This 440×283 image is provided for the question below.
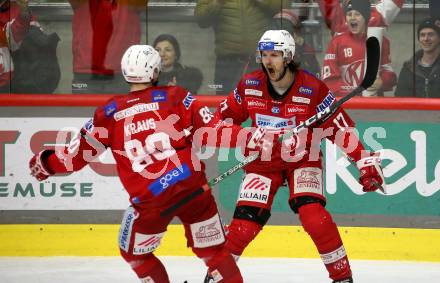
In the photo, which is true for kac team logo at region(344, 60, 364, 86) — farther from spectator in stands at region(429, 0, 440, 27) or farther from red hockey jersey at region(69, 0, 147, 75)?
red hockey jersey at region(69, 0, 147, 75)

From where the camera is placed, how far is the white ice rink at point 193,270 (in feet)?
22.0

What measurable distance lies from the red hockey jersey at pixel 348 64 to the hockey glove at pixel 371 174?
1580 millimetres

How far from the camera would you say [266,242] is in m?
7.39

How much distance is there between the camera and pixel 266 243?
738 centimetres

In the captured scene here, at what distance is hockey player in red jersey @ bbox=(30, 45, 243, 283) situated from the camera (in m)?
5.42

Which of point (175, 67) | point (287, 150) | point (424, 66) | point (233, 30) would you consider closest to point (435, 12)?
point (424, 66)

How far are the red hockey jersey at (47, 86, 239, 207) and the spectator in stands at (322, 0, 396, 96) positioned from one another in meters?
2.26

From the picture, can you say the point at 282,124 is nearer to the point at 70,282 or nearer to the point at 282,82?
the point at 282,82

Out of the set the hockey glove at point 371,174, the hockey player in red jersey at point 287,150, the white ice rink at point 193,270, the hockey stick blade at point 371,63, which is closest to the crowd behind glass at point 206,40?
the white ice rink at point 193,270

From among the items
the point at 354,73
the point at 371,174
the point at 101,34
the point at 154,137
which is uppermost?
the point at 101,34

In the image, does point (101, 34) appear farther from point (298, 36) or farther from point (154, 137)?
point (154, 137)

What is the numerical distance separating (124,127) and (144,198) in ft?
1.09

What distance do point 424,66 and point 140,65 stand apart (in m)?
2.63

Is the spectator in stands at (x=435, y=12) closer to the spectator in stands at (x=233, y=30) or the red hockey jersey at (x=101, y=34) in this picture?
the spectator in stands at (x=233, y=30)
